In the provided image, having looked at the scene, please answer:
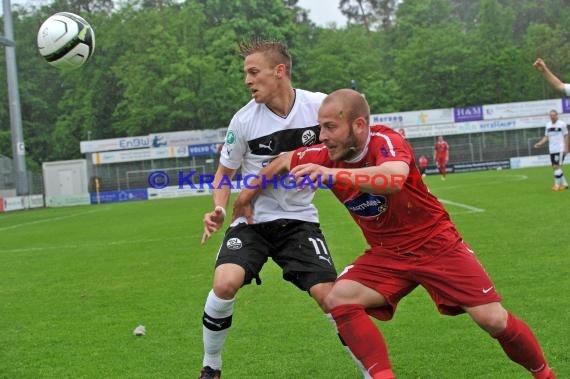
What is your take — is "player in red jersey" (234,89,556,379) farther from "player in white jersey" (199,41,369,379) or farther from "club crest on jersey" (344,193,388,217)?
"player in white jersey" (199,41,369,379)

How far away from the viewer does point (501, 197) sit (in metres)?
17.4

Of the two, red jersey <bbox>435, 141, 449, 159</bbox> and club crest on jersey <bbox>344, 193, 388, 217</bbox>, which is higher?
red jersey <bbox>435, 141, 449, 159</bbox>

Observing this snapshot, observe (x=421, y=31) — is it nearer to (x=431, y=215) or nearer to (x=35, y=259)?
(x=35, y=259)

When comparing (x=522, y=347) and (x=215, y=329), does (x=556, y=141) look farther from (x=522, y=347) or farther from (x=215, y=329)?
(x=215, y=329)

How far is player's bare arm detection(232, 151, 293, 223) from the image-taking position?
466cm

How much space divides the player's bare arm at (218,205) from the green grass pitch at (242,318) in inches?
42.3

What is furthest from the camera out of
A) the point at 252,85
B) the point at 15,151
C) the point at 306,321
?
the point at 15,151

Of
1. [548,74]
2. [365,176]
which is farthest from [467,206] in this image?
[365,176]

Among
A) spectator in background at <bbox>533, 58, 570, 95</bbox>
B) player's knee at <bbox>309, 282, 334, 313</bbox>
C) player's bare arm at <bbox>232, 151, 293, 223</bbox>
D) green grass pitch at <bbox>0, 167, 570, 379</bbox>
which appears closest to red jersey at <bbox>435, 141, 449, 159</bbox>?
green grass pitch at <bbox>0, 167, 570, 379</bbox>

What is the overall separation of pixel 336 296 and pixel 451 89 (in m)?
58.7

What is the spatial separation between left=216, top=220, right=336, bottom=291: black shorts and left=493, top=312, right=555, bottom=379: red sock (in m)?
1.22

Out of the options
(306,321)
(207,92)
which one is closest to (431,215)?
(306,321)

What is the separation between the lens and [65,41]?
8.62 metres

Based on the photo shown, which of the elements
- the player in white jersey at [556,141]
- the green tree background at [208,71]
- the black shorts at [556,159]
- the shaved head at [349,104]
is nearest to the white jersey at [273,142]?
the shaved head at [349,104]
